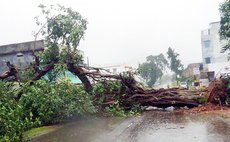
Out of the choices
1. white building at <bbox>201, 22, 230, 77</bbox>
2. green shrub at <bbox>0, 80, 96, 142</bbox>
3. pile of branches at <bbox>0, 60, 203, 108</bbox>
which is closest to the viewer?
green shrub at <bbox>0, 80, 96, 142</bbox>

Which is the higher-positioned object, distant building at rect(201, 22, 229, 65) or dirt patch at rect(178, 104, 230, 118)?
distant building at rect(201, 22, 229, 65)

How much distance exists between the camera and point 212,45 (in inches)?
1876

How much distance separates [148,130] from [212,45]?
1633 inches

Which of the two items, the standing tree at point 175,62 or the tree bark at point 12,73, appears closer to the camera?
the tree bark at point 12,73

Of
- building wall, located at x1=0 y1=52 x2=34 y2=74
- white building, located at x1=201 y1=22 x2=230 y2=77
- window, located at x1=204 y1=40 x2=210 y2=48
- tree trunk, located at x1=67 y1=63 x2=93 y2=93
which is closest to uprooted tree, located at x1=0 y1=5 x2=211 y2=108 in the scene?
tree trunk, located at x1=67 y1=63 x2=93 y2=93

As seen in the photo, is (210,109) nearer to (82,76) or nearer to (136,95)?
(136,95)

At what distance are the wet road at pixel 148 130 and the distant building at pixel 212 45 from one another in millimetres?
36634

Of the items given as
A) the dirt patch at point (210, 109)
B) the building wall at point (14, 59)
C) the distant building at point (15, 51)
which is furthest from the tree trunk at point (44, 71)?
the distant building at point (15, 51)

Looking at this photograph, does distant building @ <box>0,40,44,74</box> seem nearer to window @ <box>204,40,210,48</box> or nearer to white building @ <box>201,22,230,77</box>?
white building @ <box>201,22,230,77</box>

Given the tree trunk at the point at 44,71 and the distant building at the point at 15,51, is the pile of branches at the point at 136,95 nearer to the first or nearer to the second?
the tree trunk at the point at 44,71

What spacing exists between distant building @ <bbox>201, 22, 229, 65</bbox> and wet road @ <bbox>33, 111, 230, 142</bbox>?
36.6 metres

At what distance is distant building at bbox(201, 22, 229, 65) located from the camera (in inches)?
1794

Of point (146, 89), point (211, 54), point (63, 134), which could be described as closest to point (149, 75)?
point (211, 54)

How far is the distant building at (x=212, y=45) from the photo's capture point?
1794 inches
